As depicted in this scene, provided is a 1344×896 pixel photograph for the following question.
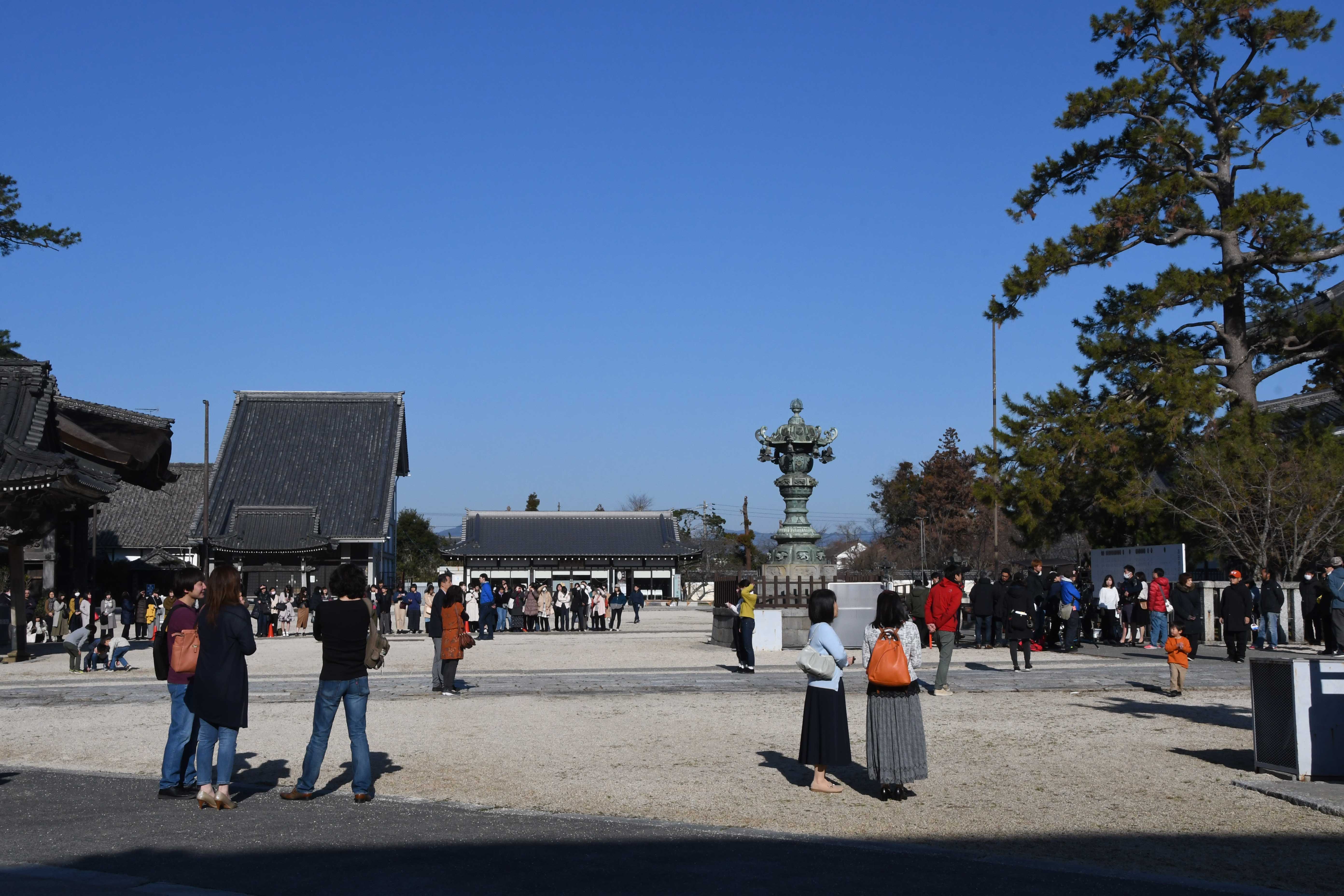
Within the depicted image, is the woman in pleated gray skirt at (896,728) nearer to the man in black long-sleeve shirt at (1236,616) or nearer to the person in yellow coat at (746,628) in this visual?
the person in yellow coat at (746,628)

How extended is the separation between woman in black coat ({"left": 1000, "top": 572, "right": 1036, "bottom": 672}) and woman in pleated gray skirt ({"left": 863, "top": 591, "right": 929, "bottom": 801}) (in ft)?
29.5

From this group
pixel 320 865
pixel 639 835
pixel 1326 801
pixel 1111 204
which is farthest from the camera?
pixel 1111 204

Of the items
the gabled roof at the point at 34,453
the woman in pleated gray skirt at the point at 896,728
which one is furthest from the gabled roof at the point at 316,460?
the woman in pleated gray skirt at the point at 896,728

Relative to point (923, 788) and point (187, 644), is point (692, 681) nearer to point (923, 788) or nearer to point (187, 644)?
point (923, 788)

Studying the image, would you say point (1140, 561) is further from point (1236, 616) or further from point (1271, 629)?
point (1236, 616)

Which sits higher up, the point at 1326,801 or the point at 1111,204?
the point at 1111,204

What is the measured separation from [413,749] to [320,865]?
4371mm

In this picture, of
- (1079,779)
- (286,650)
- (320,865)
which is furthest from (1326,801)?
(286,650)

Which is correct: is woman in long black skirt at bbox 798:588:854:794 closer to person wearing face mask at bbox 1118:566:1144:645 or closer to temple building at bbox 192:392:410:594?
person wearing face mask at bbox 1118:566:1144:645

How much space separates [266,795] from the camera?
8.02m

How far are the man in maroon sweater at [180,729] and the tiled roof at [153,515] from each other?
128 feet

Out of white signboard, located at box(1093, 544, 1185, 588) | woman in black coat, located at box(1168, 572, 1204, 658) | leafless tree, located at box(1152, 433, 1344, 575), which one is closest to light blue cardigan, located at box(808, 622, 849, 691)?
woman in black coat, located at box(1168, 572, 1204, 658)

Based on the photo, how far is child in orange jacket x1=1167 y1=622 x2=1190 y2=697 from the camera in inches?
520

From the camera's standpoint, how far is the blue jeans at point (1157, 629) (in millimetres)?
20203
